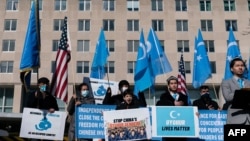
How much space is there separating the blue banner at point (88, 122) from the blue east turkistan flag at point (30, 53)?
5.89 feet

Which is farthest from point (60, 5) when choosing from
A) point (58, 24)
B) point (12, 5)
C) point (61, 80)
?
point (61, 80)

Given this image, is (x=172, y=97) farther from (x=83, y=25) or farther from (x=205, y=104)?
(x=83, y=25)

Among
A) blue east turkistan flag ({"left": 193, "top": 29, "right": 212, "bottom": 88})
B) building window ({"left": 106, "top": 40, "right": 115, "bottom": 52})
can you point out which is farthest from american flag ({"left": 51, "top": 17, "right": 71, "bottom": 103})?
building window ({"left": 106, "top": 40, "right": 115, "bottom": 52})

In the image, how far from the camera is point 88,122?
29.6ft

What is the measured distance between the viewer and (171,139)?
A: 27.3 ft

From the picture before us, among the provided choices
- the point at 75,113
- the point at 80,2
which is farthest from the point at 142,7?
the point at 75,113

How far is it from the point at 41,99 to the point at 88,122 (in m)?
1.12

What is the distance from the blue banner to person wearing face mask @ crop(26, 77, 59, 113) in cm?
60

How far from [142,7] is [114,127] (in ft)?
122

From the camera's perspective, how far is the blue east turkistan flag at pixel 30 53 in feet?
33.7

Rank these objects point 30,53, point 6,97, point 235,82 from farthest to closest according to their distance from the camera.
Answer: point 6,97, point 30,53, point 235,82

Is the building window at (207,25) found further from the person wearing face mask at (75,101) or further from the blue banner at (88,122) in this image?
the blue banner at (88,122)

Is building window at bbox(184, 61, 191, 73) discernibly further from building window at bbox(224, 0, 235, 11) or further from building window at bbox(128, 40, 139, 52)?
building window at bbox(224, 0, 235, 11)

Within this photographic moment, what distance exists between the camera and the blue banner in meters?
8.93
